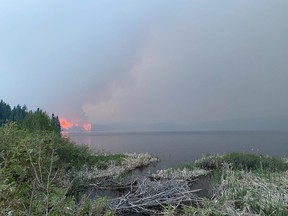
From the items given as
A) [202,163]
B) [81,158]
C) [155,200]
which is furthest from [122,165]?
[155,200]

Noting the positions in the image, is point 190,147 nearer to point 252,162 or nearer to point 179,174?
point 252,162

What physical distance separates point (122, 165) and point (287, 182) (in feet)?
60.5

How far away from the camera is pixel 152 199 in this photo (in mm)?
11414

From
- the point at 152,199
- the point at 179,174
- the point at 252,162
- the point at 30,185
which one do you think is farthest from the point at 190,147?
the point at 30,185

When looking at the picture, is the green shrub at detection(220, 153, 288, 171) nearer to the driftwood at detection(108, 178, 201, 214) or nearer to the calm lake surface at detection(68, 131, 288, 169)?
the calm lake surface at detection(68, 131, 288, 169)

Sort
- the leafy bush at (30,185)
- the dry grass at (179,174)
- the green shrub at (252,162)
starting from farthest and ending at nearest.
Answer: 1. the green shrub at (252,162)
2. the dry grass at (179,174)
3. the leafy bush at (30,185)

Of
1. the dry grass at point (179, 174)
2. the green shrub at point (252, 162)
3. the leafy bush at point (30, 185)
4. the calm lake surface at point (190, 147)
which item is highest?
the leafy bush at point (30, 185)

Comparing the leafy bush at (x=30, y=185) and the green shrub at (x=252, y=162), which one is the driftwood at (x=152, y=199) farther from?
the green shrub at (x=252, y=162)

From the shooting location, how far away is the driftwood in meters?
10.6

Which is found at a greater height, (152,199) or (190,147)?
(152,199)

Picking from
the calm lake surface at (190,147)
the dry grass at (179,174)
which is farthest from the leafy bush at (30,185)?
the calm lake surface at (190,147)

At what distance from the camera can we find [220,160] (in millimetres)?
24859

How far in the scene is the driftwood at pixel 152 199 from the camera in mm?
10555

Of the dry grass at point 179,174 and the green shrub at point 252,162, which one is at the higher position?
the green shrub at point 252,162
